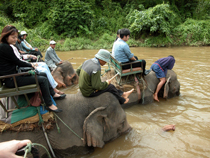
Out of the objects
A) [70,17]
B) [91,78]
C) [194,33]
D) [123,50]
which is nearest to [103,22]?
[70,17]

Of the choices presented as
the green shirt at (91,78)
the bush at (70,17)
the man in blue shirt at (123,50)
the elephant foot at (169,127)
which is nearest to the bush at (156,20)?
the bush at (70,17)

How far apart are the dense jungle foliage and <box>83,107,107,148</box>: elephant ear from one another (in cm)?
1382

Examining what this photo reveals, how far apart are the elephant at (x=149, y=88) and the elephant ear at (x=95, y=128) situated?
198 centimetres

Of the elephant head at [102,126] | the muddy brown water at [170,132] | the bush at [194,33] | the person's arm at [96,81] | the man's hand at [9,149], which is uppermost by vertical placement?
the bush at [194,33]

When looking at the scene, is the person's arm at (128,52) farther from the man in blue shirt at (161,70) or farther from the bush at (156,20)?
the bush at (156,20)

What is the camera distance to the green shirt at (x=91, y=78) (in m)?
3.04

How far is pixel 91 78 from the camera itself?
3.10 m

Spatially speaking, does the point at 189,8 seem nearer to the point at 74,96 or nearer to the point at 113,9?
the point at 113,9

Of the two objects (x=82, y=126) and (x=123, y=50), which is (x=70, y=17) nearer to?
(x=123, y=50)

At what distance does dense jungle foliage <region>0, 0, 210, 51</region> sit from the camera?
1644cm

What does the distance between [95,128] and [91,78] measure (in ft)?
3.00

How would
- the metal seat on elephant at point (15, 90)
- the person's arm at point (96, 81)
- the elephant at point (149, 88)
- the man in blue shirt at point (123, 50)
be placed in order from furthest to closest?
the elephant at point (149, 88) < the man in blue shirt at point (123, 50) < the person's arm at point (96, 81) < the metal seat on elephant at point (15, 90)

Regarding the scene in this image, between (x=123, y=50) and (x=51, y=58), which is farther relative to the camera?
(x=51, y=58)

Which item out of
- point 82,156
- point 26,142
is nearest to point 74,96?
point 82,156
